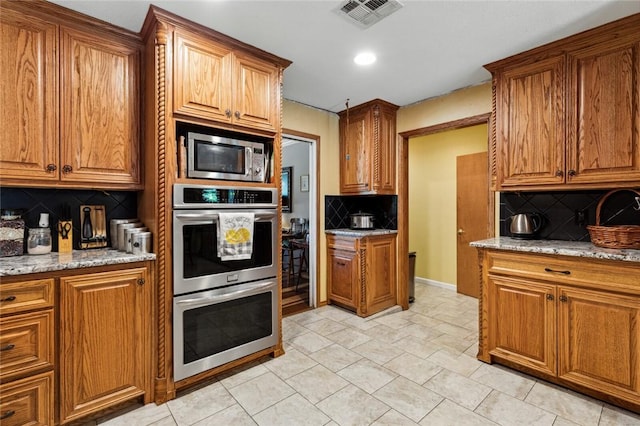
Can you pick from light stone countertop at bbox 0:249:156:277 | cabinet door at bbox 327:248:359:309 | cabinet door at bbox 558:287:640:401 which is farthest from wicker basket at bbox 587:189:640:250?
light stone countertop at bbox 0:249:156:277

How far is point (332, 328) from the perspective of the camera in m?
3.20

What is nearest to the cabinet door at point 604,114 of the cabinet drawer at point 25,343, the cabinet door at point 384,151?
the cabinet door at point 384,151

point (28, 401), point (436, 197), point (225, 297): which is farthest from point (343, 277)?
point (28, 401)

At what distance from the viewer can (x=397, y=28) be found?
2125 mm

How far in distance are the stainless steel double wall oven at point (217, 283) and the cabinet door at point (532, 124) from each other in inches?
76.2

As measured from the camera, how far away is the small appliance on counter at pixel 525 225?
2.57m

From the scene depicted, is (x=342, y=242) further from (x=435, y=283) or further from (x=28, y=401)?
(x=28, y=401)

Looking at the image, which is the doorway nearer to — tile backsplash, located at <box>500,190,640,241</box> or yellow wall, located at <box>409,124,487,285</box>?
yellow wall, located at <box>409,124,487,285</box>

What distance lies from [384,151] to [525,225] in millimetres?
1654

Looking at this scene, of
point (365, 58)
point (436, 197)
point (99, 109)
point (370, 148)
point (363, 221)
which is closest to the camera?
point (99, 109)

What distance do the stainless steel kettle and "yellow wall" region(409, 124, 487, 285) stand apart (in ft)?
6.00

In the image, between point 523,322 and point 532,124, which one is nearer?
point 523,322

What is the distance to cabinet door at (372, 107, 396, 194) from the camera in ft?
11.8

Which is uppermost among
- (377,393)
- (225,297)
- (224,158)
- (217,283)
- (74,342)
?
(224,158)
